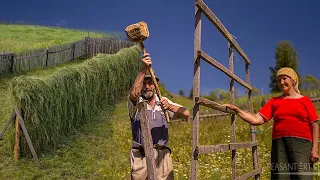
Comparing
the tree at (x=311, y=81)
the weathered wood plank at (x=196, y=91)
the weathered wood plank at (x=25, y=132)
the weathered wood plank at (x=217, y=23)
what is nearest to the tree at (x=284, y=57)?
the tree at (x=311, y=81)

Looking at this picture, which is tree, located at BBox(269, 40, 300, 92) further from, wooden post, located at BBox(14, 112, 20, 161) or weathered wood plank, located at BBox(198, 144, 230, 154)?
weathered wood plank, located at BBox(198, 144, 230, 154)

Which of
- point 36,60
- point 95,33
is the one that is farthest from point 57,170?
point 95,33

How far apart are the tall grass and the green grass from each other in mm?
11437

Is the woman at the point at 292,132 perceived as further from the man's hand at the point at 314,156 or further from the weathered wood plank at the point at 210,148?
the weathered wood plank at the point at 210,148

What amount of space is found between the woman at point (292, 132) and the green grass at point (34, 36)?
2505 cm

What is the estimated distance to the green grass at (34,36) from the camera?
2925 centimetres

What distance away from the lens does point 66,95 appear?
13672mm

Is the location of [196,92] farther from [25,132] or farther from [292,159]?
[25,132]

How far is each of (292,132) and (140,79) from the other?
195cm

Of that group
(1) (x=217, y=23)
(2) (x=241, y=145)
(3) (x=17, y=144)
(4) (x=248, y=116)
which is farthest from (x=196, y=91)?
(3) (x=17, y=144)

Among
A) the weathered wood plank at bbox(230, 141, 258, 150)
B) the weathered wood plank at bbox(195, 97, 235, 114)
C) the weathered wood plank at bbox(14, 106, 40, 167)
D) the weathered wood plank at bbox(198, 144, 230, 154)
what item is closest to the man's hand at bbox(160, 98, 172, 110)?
the weathered wood plank at bbox(195, 97, 235, 114)

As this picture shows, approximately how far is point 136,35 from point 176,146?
863 cm

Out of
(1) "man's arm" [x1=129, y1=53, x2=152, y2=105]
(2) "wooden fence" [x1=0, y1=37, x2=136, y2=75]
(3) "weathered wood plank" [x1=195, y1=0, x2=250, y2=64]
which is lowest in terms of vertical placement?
(1) "man's arm" [x1=129, y1=53, x2=152, y2=105]

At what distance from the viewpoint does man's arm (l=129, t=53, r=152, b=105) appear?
3.87m
